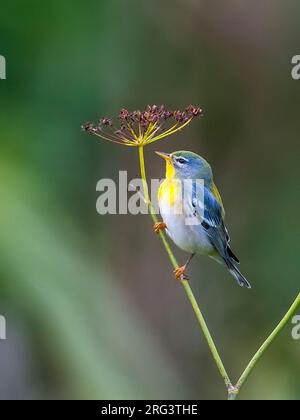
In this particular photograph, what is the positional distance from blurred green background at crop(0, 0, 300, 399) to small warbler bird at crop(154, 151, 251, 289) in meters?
0.44

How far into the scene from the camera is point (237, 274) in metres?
3.15

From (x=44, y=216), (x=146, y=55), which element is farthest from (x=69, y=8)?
(x=44, y=216)

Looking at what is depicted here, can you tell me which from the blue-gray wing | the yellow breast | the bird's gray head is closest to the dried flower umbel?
the bird's gray head

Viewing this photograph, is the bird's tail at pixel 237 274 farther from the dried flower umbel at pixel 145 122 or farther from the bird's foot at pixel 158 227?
the dried flower umbel at pixel 145 122

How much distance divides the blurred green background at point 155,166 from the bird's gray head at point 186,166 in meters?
0.57

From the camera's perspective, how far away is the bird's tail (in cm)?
312

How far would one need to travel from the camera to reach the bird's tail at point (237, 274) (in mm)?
3119

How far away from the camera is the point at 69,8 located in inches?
167
